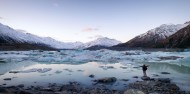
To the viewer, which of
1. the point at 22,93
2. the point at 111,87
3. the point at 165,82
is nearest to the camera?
the point at 22,93

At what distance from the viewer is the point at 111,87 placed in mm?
16031

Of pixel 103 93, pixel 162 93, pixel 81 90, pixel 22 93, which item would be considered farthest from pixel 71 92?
pixel 162 93

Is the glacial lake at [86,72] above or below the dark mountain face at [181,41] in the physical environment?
below

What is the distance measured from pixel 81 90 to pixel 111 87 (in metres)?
2.33

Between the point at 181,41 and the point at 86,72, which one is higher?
the point at 181,41

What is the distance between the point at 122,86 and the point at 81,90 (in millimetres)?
3199

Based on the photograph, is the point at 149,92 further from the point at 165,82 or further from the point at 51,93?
the point at 51,93

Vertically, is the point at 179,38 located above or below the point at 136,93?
above

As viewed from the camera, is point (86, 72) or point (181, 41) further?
point (181, 41)

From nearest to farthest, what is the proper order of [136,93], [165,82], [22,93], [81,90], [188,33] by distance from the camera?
[136,93] < [22,93] < [81,90] < [165,82] < [188,33]

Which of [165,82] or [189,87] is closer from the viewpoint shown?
[189,87]

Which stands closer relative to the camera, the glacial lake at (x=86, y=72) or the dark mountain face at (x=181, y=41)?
the glacial lake at (x=86, y=72)

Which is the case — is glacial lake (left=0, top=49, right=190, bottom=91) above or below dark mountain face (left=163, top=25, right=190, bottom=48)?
below

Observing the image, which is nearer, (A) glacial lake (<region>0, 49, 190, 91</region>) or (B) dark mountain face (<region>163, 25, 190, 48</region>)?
(A) glacial lake (<region>0, 49, 190, 91</region>)
